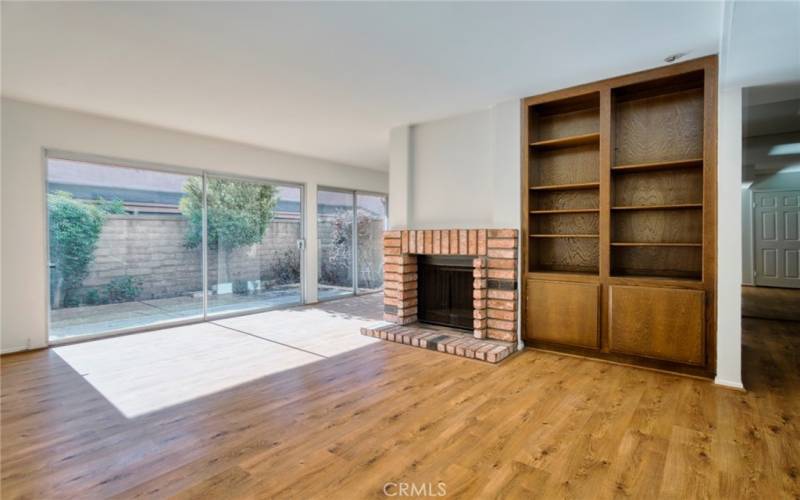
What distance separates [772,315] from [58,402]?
25.5 feet

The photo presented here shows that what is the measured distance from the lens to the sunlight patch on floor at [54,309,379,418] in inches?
111

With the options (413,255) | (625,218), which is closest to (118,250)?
(413,255)

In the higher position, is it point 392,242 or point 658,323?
point 392,242

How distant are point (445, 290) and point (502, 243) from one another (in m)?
0.94

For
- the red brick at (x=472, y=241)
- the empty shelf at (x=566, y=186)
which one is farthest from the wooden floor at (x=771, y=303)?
the red brick at (x=472, y=241)

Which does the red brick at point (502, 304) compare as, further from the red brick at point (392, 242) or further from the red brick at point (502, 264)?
the red brick at point (392, 242)

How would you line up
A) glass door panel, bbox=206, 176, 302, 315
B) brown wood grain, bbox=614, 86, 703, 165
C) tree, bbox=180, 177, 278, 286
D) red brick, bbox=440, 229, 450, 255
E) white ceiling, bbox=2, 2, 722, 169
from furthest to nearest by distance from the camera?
glass door panel, bbox=206, 176, 302, 315
tree, bbox=180, 177, 278, 286
red brick, bbox=440, 229, 450, 255
brown wood grain, bbox=614, 86, 703, 165
white ceiling, bbox=2, 2, 722, 169

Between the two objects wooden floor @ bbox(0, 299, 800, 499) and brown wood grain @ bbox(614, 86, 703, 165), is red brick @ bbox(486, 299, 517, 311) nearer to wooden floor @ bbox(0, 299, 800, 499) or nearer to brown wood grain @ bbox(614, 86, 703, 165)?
wooden floor @ bbox(0, 299, 800, 499)

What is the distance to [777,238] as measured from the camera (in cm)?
761

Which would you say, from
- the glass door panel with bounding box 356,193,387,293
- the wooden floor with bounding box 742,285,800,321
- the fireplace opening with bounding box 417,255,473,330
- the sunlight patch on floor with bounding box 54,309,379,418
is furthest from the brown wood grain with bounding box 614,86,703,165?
the glass door panel with bounding box 356,193,387,293

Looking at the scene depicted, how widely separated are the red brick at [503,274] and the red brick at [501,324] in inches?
16.5

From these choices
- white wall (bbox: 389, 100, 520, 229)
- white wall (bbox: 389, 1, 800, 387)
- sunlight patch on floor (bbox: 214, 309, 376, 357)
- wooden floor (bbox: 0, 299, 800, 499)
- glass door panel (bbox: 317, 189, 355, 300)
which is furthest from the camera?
glass door panel (bbox: 317, 189, 355, 300)

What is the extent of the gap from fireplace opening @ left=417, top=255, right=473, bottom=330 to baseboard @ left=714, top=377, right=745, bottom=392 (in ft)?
6.74

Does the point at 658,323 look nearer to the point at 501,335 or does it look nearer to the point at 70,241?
the point at 501,335
